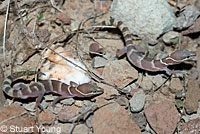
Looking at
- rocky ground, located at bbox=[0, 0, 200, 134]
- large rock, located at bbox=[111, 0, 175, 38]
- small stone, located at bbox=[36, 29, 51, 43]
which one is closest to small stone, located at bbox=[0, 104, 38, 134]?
rocky ground, located at bbox=[0, 0, 200, 134]

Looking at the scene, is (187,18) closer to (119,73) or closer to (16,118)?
(119,73)

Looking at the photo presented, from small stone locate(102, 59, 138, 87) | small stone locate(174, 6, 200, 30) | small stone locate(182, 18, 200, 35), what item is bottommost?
small stone locate(102, 59, 138, 87)

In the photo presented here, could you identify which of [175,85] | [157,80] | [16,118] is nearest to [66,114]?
[16,118]

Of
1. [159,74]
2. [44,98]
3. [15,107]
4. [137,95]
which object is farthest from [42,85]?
[159,74]

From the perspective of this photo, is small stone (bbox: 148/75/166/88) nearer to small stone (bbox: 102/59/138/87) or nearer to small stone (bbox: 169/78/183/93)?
small stone (bbox: 169/78/183/93)

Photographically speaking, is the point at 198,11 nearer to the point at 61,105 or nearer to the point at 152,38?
the point at 152,38

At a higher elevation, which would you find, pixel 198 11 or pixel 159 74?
pixel 198 11
